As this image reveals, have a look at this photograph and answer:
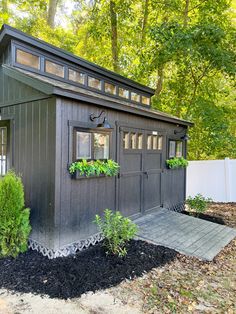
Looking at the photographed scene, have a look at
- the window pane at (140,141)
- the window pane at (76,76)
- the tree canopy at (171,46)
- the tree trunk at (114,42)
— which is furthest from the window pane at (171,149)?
the tree trunk at (114,42)

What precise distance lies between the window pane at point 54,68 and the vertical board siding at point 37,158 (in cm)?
112

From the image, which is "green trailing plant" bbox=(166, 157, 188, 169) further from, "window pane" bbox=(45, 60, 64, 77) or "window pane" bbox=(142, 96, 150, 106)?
"window pane" bbox=(45, 60, 64, 77)

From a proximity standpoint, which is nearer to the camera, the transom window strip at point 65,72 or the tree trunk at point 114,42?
the transom window strip at point 65,72

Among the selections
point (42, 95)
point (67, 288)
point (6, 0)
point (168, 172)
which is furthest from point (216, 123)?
point (6, 0)

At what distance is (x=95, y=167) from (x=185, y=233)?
2478mm

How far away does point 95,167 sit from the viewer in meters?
4.23

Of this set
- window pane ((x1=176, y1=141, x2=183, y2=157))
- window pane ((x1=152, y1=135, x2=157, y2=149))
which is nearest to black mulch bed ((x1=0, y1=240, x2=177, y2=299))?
window pane ((x1=152, y1=135, x2=157, y2=149))

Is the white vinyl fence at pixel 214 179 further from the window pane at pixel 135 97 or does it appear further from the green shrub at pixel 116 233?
the green shrub at pixel 116 233

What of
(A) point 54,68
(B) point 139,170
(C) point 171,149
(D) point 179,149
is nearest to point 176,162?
(C) point 171,149

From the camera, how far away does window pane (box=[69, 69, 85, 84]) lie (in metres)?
5.65

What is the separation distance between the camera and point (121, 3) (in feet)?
31.6

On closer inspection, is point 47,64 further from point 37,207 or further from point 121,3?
point 121,3

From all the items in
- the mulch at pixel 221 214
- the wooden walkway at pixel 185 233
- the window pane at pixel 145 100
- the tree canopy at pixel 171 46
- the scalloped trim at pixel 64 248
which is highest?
the tree canopy at pixel 171 46

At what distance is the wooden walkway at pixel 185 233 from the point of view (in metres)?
4.49
